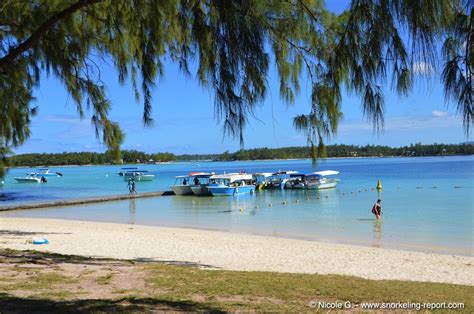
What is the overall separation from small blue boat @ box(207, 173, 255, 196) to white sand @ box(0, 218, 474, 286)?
22.5 metres

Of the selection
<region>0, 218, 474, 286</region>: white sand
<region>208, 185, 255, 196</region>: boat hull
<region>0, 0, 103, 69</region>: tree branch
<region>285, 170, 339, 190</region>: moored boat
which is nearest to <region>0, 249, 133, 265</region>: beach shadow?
<region>0, 218, 474, 286</region>: white sand

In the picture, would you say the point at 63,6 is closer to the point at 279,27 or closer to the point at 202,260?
the point at 279,27

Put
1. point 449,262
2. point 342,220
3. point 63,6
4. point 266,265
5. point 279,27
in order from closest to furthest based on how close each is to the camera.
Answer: point 279,27 < point 63,6 < point 266,265 < point 449,262 < point 342,220

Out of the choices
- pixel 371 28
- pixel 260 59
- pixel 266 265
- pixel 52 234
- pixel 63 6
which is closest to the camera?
pixel 371 28

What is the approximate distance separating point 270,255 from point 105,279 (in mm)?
6511

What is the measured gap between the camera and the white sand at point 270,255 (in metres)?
10.1

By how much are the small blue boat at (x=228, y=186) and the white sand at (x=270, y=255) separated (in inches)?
886

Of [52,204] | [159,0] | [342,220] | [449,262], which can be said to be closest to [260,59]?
[159,0]

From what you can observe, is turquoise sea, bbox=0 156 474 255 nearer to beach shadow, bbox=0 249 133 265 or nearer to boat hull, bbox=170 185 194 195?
boat hull, bbox=170 185 194 195

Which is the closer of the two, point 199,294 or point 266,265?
point 199,294

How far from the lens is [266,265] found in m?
10.4

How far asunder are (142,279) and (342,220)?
17492 mm

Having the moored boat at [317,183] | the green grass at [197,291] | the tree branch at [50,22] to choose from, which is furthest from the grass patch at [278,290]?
the moored boat at [317,183]

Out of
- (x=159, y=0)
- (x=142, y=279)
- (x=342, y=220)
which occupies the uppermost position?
(x=159, y=0)
